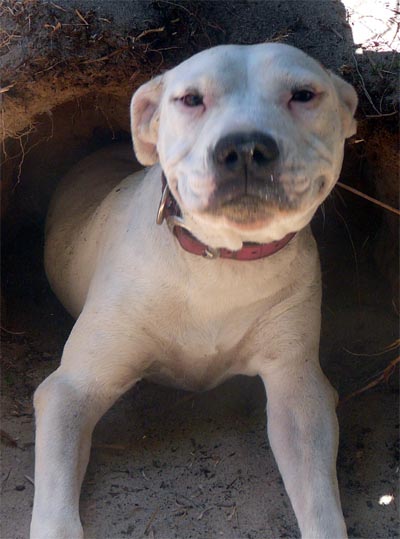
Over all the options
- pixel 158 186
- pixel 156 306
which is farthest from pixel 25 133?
pixel 156 306

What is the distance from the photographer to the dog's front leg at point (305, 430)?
119 inches

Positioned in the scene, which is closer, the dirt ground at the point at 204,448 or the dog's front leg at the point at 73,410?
the dog's front leg at the point at 73,410

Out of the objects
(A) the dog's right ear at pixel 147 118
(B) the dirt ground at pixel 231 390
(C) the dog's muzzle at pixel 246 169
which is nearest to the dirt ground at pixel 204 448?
(B) the dirt ground at pixel 231 390

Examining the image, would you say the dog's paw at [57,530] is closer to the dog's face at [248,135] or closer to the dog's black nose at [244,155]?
the dog's face at [248,135]

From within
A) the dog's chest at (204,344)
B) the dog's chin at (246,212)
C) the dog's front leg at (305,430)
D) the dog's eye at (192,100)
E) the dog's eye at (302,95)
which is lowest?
the dog's front leg at (305,430)

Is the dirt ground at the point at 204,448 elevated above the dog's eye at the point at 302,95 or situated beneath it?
situated beneath

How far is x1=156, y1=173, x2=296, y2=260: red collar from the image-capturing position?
312cm

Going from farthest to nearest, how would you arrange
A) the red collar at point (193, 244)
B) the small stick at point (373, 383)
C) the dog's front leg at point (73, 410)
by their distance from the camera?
the small stick at point (373, 383) → the red collar at point (193, 244) → the dog's front leg at point (73, 410)

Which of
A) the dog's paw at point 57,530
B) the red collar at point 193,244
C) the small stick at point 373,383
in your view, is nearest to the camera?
the dog's paw at point 57,530

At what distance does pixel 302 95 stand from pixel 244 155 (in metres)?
0.52

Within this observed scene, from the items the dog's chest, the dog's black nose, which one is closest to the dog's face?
the dog's black nose

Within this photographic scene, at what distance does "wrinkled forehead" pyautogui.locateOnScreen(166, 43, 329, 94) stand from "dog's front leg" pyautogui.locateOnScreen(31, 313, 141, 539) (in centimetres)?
105

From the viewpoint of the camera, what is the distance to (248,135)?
2.57 m

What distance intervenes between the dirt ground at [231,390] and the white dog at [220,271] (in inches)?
8.1
